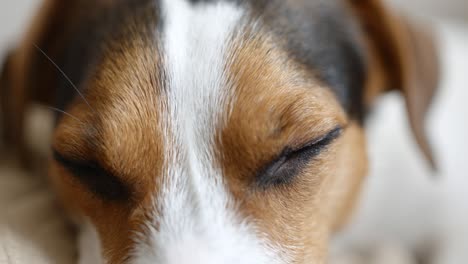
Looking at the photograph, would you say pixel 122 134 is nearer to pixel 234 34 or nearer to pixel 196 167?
pixel 196 167

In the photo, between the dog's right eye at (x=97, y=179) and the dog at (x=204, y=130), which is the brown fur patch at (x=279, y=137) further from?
the dog's right eye at (x=97, y=179)

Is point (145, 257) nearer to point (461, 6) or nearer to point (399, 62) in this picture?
point (399, 62)

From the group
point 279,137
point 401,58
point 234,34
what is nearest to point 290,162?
point 279,137

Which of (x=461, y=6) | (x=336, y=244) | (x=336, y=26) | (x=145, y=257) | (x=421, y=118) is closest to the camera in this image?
(x=145, y=257)

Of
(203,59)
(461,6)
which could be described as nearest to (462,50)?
(461,6)

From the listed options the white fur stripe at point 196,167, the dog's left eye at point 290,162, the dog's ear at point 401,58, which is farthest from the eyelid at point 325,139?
the dog's ear at point 401,58
